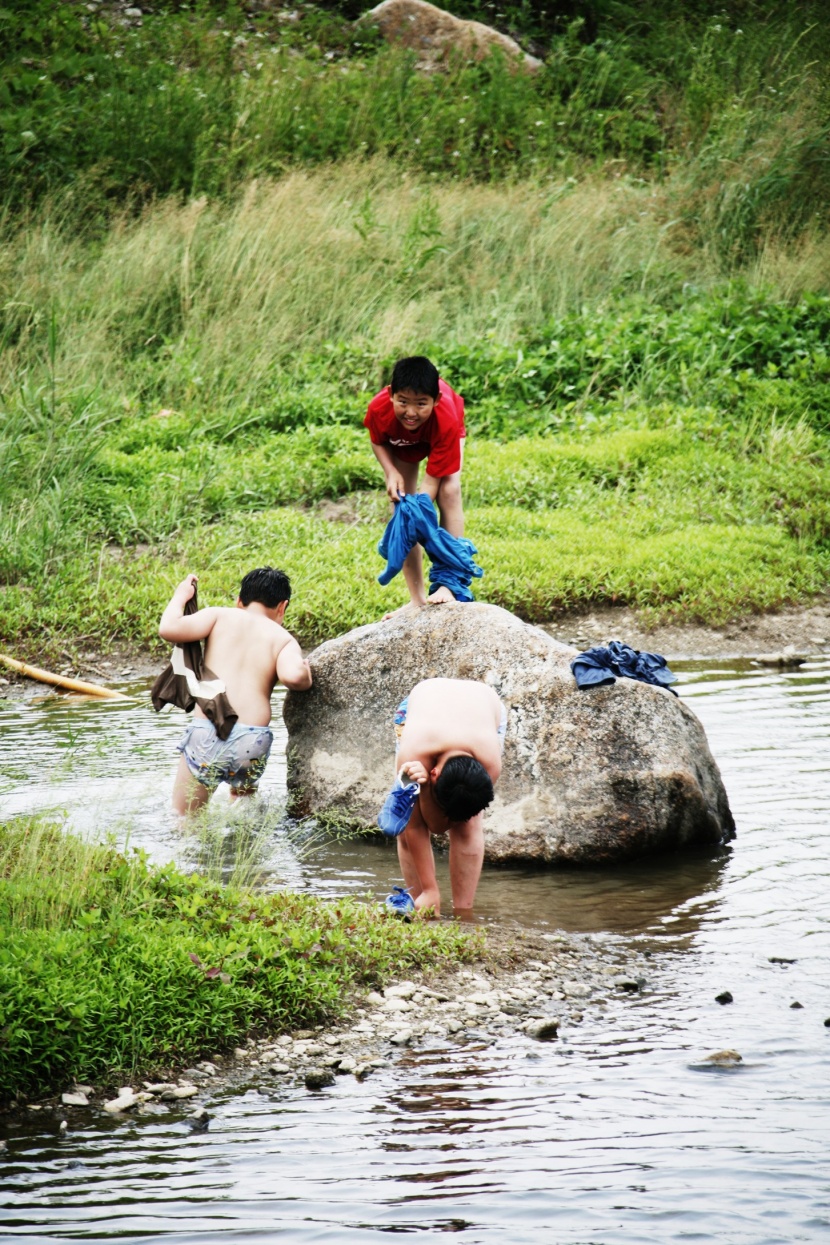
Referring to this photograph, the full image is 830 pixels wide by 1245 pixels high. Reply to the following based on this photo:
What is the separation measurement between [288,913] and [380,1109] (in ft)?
4.24

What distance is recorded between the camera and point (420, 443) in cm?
759

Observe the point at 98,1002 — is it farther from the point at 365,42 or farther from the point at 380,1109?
the point at 365,42

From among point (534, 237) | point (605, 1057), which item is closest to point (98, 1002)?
point (605, 1057)

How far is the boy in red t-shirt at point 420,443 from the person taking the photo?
7191mm

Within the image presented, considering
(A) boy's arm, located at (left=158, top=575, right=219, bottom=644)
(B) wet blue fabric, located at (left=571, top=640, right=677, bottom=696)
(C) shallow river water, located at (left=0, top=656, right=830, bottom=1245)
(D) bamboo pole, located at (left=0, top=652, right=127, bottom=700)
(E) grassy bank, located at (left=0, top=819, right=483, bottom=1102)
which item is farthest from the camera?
(D) bamboo pole, located at (left=0, top=652, right=127, bottom=700)

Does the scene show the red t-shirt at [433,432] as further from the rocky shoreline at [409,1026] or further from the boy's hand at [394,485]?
the rocky shoreline at [409,1026]

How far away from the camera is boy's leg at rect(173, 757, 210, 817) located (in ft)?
23.0

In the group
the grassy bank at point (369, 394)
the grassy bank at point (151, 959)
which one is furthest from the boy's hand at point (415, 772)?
the grassy bank at point (369, 394)

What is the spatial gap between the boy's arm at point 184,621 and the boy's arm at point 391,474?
47.3 inches

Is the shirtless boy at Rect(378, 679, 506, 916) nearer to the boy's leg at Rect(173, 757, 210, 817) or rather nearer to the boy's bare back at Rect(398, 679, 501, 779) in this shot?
the boy's bare back at Rect(398, 679, 501, 779)

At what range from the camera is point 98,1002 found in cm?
436

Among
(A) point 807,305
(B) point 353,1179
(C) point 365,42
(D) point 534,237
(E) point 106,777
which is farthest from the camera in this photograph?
(C) point 365,42

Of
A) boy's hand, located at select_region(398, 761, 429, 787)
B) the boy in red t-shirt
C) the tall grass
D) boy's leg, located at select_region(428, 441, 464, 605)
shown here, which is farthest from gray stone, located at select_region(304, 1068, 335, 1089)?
the tall grass

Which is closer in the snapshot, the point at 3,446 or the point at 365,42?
the point at 3,446
